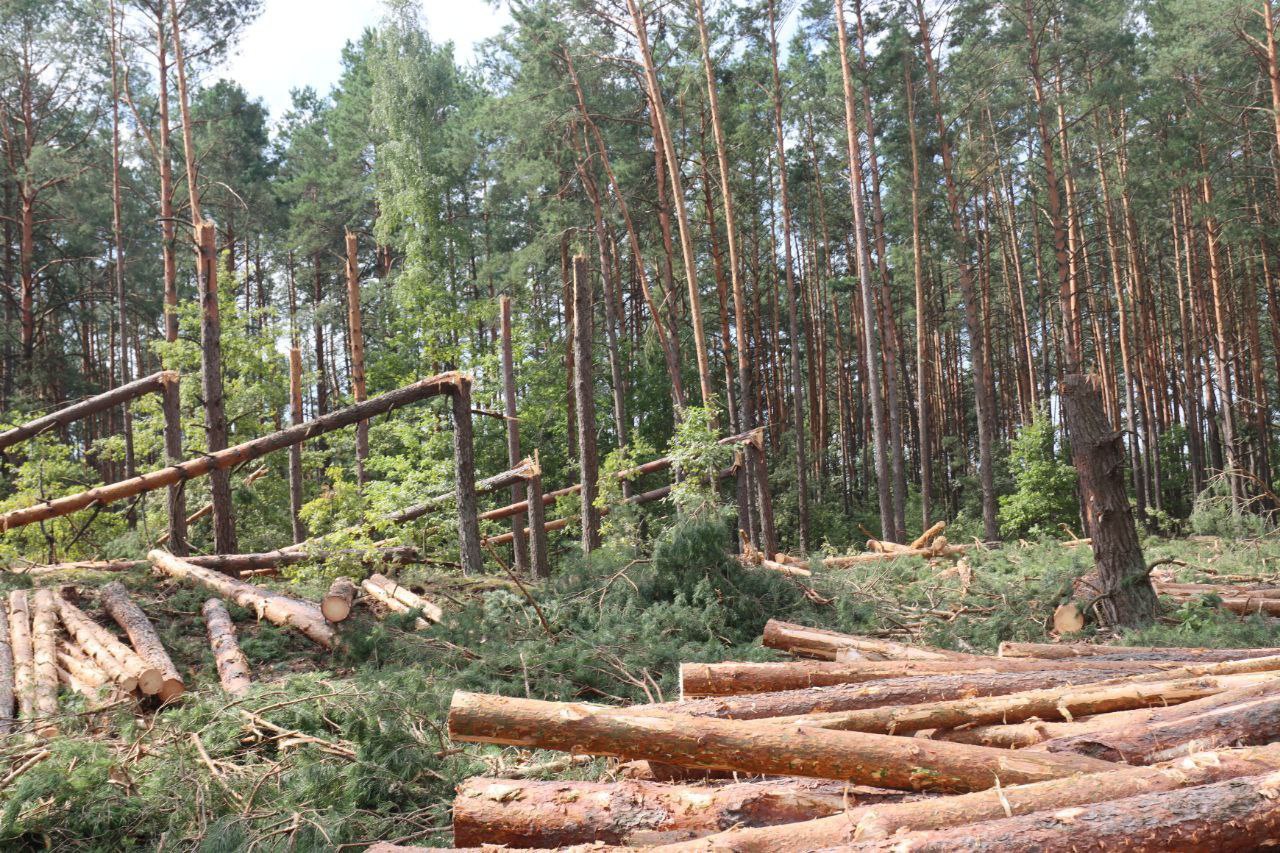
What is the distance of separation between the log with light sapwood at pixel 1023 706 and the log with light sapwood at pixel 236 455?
7330 mm

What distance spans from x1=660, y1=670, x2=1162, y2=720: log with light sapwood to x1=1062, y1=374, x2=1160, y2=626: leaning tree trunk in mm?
3979

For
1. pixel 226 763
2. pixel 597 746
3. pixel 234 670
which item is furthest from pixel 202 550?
pixel 597 746

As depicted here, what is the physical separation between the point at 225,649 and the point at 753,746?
18.2ft

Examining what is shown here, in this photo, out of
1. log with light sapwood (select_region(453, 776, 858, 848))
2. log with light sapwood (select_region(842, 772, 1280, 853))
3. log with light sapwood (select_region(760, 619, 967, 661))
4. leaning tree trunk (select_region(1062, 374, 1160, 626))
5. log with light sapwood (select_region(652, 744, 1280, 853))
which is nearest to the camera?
log with light sapwood (select_region(842, 772, 1280, 853))

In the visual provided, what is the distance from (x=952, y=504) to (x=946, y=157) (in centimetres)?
1405

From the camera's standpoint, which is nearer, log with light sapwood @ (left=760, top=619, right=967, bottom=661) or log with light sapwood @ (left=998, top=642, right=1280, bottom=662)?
log with light sapwood @ (left=998, top=642, right=1280, bottom=662)

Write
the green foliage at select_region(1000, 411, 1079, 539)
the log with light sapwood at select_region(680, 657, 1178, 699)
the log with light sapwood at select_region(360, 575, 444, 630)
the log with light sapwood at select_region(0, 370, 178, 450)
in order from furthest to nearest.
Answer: the green foliage at select_region(1000, 411, 1079, 539) → the log with light sapwood at select_region(0, 370, 178, 450) → the log with light sapwood at select_region(360, 575, 444, 630) → the log with light sapwood at select_region(680, 657, 1178, 699)

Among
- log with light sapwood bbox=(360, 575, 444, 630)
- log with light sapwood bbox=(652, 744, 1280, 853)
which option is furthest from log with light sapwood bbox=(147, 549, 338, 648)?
log with light sapwood bbox=(652, 744, 1280, 853)

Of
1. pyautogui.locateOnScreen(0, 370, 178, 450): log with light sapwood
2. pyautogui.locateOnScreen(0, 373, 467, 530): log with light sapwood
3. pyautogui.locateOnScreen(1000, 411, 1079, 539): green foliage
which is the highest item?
pyautogui.locateOnScreen(0, 370, 178, 450): log with light sapwood

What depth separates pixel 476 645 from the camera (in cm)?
729

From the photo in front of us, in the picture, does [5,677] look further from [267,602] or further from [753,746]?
[753,746]

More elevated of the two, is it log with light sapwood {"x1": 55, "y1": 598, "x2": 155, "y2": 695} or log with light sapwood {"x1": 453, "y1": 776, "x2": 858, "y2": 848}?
log with light sapwood {"x1": 55, "y1": 598, "x2": 155, "y2": 695}

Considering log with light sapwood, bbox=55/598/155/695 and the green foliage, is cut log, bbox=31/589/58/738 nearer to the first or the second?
log with light sapwood, bbox=55/598/155/695

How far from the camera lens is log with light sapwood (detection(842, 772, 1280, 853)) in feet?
7.68
